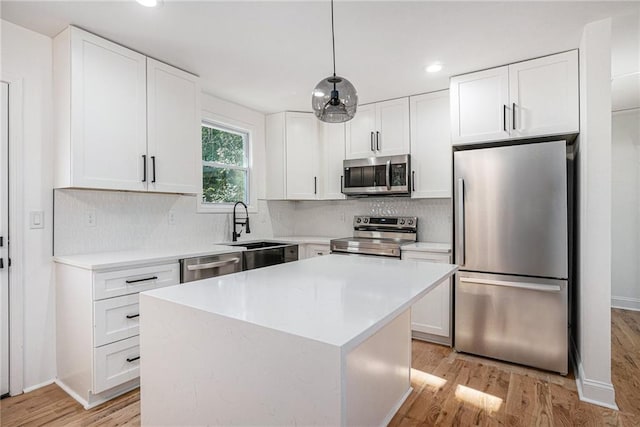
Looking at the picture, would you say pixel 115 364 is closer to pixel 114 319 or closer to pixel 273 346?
pixel 114 319

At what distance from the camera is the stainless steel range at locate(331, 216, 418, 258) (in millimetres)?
3434

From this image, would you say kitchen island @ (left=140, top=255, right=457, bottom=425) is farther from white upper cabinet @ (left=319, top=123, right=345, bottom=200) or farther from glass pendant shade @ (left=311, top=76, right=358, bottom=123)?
white upper cabinet @ (left=319, top=123, right=345, bottom=200)

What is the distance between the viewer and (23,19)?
2.21m

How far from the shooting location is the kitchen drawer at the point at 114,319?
2.14 metres

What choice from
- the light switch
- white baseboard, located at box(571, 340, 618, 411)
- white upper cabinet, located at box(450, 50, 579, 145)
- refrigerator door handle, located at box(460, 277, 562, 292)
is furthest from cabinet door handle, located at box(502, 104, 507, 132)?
the light switch

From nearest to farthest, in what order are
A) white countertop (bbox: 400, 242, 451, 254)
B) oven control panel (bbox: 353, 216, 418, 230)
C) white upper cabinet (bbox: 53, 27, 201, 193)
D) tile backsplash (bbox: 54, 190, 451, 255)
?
1. white upper cabinet (bbox: 53, 27, 201, 193)
2. tile backsplash (bbox: 54, 190, 451, 255)
3. white countertop (bbox: 400, 242, 451, 254)
4. oven control panel (bbox: 353, 216, 418, 230)

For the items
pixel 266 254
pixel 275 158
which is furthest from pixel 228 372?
pixel 275 158

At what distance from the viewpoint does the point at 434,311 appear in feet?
10.5

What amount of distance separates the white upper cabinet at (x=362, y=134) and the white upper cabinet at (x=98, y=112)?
217 cm

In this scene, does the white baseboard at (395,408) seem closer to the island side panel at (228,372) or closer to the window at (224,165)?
the island side panel at (228,372)

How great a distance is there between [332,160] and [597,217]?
2599 mm

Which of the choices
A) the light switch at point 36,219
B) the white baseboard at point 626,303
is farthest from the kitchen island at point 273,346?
the white baseboard at point 626,303

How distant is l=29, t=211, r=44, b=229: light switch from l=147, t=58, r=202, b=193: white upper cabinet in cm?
72

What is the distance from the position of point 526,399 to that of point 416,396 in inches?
28.1
